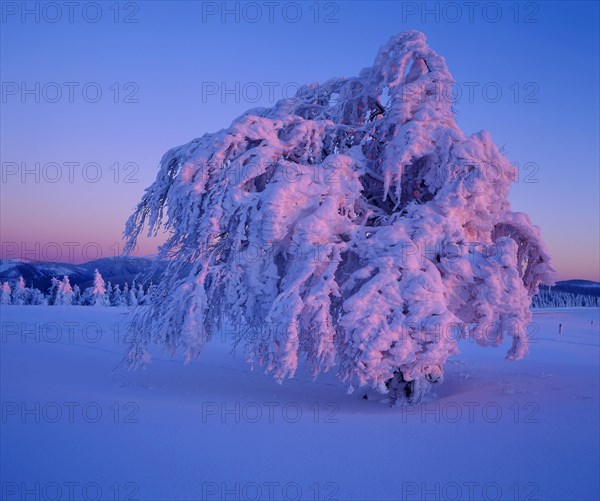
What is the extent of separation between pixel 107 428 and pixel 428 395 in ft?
21.0

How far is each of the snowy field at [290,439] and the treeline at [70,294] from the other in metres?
45.9

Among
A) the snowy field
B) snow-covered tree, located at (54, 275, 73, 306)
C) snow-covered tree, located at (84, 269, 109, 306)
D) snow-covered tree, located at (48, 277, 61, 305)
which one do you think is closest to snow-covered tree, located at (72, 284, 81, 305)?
snow-covered tree, located at (48, 277, 61, 305)

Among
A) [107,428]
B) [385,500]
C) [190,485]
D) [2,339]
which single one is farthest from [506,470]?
[2,339]

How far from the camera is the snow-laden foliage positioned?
7.93 meters

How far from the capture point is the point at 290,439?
23.3ft

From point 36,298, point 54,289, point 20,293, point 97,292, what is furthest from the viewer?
point 36,298

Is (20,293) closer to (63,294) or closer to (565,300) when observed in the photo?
(63,294)

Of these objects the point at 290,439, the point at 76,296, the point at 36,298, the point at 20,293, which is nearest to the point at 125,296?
the point at 76,296

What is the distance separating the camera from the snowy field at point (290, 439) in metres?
5.58

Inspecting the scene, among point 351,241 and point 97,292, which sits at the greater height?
point 351,241

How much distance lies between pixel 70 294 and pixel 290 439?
2323 inches

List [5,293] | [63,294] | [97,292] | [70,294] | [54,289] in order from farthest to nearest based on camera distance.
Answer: [54,289] < [5,293] < [70,294] < [63,294] < [97,292]

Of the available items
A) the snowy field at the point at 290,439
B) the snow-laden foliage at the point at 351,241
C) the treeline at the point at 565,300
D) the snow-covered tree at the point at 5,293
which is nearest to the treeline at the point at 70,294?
the snow-covered tree at the point at 5,293

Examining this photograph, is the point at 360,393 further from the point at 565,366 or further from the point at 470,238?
the point at 565,366
